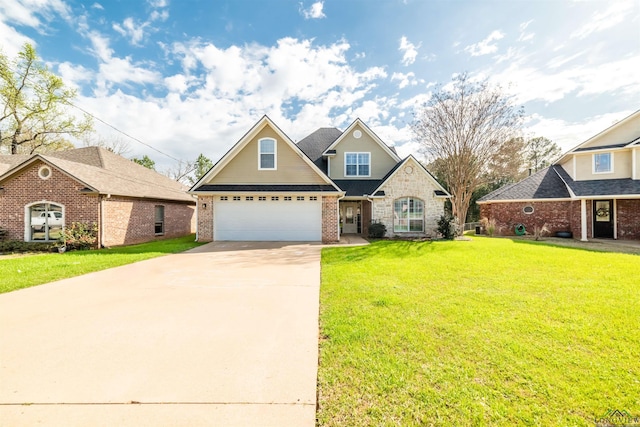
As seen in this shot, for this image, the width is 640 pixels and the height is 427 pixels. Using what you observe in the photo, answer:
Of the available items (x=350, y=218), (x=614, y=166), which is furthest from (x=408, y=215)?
(x=614, y=166)

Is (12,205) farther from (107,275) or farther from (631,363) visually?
(631,363)

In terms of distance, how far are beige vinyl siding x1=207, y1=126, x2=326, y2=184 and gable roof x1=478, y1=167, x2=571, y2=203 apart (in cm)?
1344

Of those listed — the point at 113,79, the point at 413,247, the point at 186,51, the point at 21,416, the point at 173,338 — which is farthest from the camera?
the point at 113,79

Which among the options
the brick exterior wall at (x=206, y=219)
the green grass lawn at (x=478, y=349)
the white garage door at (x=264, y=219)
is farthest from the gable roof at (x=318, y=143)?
the green grass lawn at (x=478, y=349)

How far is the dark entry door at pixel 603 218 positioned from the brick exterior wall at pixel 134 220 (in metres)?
27.6

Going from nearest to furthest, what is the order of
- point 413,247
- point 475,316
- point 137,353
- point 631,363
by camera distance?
point 631,363 → point 137,353 → point 475,316 → point 413,247

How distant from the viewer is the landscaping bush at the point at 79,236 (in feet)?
39.4

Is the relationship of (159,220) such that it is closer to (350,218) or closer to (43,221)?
(43,221)

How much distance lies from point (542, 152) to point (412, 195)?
111ft

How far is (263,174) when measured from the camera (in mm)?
14430

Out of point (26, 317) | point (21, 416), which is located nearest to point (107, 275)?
point (26, 317)

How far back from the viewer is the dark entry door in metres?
15.6

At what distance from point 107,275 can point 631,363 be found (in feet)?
34.2

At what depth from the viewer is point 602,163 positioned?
15.8 m
